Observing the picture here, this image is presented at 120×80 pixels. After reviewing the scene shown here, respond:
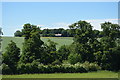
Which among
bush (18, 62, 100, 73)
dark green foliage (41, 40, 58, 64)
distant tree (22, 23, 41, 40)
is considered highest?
distant tree (22, 23, 41, 40)

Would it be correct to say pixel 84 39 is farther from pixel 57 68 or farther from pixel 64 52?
pixel 57 68

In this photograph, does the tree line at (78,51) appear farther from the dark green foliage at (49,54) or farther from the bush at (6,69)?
the bush at (6,69)

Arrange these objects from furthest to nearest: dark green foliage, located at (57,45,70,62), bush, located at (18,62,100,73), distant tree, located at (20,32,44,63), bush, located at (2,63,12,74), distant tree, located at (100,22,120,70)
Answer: dark green foliage, located at (57,45,70,62)
distant tree, located at (100,22,120,70)
distant tree, located at (20,32,44,63)
bush, located at (18,62,100,73)
bush, located at (2,63,12,74)

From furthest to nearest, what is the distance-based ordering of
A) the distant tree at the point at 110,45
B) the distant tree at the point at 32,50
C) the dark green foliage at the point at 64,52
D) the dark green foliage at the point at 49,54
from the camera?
the dark green foliage at the point at 64,52 < the distant tree at the point at 110,45 < the dark green foliage at the point at 49,54 < the distant tree at the point at 32,50

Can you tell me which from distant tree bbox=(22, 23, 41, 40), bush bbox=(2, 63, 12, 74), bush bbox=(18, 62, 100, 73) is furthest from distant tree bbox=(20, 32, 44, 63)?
bush bbox=(2, 63, 12, 74)

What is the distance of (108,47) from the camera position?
31.6 meters

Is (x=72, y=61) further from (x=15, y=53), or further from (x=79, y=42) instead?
(x=15, y=53)

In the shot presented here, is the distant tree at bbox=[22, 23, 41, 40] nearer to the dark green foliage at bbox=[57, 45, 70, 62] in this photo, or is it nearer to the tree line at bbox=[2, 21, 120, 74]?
the tree line at bbox=[2, 21, 120, 74]

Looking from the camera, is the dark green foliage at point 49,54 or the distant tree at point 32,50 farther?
the dark green foliage at point 49,54

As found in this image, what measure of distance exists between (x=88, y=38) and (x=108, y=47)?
131 inches

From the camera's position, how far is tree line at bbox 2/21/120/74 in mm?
29547

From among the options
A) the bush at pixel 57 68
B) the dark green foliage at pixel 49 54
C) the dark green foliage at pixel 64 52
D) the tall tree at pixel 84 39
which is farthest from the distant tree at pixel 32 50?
the tall tree at pixel 84 39

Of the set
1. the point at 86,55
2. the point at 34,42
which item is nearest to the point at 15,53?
the point at 34,42

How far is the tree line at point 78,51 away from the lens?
29547 mm
